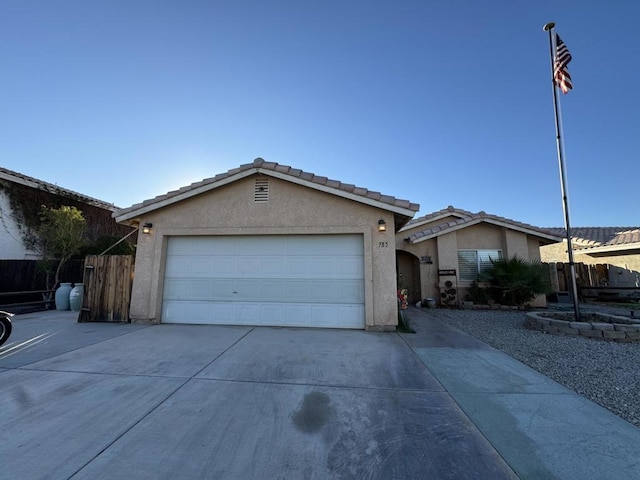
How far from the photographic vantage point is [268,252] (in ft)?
24.8

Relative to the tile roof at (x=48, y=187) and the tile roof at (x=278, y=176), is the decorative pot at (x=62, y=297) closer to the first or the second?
the tile roof at (x=278, y=176)

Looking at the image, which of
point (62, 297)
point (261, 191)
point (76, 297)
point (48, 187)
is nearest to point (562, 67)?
point (261, 191)

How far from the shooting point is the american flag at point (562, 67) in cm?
702

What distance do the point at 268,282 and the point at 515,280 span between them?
31.1ft

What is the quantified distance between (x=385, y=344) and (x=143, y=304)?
6.56m

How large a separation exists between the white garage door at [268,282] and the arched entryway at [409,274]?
690 cm

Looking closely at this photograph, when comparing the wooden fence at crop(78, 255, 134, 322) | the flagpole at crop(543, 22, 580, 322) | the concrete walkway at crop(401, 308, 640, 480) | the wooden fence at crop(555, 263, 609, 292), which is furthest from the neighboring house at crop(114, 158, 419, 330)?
the wooden fence at crop(555, 263, 609, 292)

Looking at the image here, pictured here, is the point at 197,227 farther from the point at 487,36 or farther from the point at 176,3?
the point at 487,36

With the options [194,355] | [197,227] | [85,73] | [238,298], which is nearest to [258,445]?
[194,355]

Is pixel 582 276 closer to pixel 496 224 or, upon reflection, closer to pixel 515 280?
pixel 496 224

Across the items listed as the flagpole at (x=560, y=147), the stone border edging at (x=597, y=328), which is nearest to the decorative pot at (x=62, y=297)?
the stone border edging at (x=597, y=328)

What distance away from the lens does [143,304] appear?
7.57 m

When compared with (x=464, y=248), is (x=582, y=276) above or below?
below

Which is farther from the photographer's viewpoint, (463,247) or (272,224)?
(463,247)
